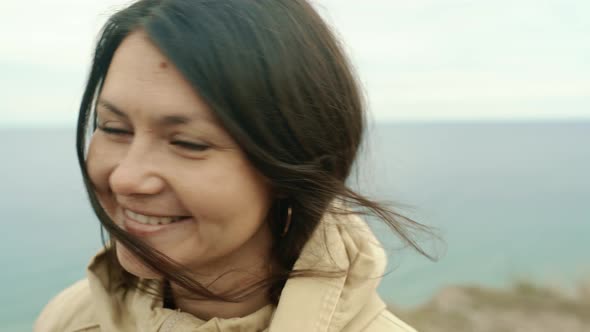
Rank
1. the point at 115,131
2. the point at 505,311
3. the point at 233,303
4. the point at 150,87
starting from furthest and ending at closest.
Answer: the point at 505,311, the point at 233,303, the point at 115,131, the point at 150,87

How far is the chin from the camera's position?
1462 millimetres

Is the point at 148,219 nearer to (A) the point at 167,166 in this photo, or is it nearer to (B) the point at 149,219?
(B) the point at 149,219

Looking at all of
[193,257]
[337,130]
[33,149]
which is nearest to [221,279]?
[193,257]

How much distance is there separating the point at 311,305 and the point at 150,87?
66cm

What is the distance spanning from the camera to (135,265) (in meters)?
1.47

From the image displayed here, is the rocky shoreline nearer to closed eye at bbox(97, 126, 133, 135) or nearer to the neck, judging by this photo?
the neck

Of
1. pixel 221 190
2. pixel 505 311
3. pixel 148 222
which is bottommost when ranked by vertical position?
pixel 505 311

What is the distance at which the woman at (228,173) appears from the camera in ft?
4.27

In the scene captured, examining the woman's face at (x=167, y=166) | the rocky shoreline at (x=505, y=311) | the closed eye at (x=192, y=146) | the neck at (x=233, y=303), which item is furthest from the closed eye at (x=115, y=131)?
the rocky shoreline at (x=505, y=311)

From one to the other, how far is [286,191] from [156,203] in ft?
1.11

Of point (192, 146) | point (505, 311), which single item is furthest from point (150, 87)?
point (505, 311)

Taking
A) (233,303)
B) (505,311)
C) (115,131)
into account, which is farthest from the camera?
(505,311)

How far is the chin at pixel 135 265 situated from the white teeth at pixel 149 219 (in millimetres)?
94

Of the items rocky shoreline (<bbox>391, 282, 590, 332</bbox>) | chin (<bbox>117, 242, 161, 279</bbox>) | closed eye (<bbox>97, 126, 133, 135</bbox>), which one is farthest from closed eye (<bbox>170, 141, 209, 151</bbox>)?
rocky shoreline (<bbox>391, 282, 590, 332</bbox>)
